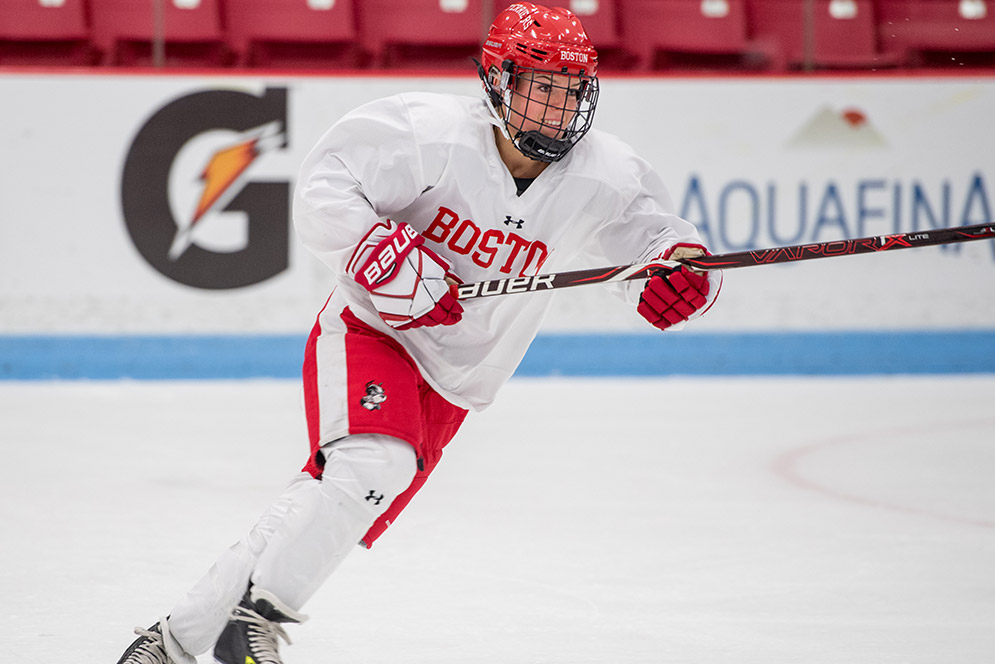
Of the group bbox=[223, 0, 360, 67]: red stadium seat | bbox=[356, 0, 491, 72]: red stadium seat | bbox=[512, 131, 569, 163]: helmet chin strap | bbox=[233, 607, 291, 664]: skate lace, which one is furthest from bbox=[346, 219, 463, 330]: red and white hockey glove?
bbox=[223, 0, 360, 67]: red stadium seat

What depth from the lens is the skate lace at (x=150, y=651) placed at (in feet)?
5.73

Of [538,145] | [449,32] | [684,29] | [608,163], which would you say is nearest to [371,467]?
[538,145]

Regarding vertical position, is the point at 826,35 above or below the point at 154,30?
below

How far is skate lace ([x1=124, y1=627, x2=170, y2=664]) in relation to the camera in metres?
1.75

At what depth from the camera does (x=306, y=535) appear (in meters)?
1.67

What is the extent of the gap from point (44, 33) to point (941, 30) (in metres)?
3.85

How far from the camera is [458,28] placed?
534 cm

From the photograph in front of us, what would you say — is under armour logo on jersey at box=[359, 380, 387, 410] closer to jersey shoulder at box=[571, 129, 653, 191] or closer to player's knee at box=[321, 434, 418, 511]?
player's knee at box=[321, 434, 418, 511]

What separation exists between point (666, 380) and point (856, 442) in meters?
1.35

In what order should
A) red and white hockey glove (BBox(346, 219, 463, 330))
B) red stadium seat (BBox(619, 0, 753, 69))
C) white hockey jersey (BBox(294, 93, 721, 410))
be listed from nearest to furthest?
red and white hockey glove (BBox(346, 219, 463, 330)), white hockey jersey (BBox(294, 93, 721, 410)), red stadium seat (BBox(619, 0, 753, 69))

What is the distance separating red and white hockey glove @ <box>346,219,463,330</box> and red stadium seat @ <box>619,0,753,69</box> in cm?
402

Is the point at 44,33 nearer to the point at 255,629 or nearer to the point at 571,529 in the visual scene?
the point at 571,529

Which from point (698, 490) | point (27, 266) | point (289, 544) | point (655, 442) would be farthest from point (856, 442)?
point (27, 266)

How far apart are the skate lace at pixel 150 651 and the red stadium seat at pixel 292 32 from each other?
154 inches
